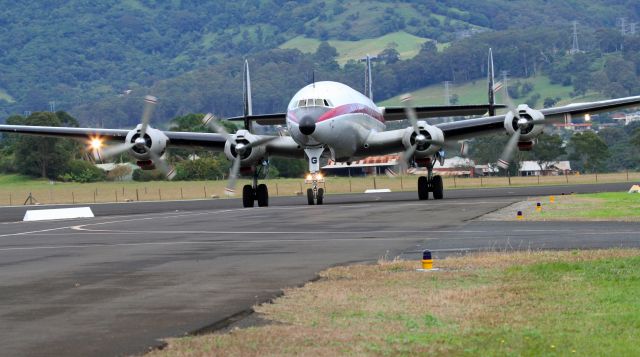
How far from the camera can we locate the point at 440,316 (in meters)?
15.1

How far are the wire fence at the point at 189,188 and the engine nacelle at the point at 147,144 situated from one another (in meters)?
37.4

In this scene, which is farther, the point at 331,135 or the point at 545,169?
the point at 545,169

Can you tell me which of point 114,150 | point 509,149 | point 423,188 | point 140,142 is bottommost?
point 423,188

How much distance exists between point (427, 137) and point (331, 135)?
13.8 feet

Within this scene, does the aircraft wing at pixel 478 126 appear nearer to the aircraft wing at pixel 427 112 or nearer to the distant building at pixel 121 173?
the aircraft wing at pixel 427 112

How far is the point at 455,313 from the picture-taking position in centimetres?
1540

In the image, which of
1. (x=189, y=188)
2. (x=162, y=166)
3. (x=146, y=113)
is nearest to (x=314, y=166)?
(x=162, y=166)

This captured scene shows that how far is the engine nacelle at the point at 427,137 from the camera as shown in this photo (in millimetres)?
49906

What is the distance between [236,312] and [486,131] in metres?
37.5

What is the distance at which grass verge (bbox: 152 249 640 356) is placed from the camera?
42.2 ft

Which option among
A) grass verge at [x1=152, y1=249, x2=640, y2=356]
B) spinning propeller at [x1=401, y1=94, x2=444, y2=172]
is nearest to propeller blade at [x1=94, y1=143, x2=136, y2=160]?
spinning propeller at [x1=401, y1=94, x2=444, y2=172]

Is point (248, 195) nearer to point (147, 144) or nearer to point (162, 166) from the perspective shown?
point (162, 166)

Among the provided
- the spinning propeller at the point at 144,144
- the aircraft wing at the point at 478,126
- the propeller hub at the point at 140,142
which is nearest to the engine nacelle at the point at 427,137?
the aircraft wing at the point at 478,126

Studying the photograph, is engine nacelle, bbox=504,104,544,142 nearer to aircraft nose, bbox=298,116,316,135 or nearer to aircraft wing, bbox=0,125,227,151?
aircraft nose, bbox=298,116,316,135
